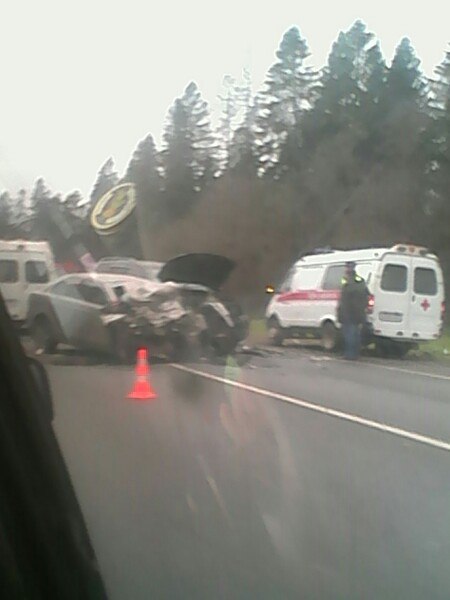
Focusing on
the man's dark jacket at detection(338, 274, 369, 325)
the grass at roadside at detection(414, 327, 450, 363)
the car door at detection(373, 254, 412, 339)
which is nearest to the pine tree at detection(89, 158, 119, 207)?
the man's dark jacket at detection(338, 274, 369, 325)

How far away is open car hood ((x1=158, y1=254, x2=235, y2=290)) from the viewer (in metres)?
3.87

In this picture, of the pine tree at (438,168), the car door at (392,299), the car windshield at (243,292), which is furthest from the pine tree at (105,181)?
the pine tree at (438,168)

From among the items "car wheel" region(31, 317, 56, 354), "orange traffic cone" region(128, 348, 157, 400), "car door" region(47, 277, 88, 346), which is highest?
A: "car door" region(47, 277, 88, 346)

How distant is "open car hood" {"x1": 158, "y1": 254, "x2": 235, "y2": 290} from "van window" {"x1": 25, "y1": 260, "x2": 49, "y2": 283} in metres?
0.57

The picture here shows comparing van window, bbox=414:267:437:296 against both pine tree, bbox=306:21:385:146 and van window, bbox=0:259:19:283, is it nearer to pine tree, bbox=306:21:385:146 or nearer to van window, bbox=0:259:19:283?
pine tree, bbox=306:21:385:146

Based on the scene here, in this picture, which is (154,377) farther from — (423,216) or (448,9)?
(448,9)

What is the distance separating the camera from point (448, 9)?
3477 mm

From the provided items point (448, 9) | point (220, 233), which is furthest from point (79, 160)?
point (448, 9)

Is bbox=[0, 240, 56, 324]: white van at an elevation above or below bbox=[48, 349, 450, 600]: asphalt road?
above

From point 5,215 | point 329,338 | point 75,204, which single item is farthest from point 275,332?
point 5,215

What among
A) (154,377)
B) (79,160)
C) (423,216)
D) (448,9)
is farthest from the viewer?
(79,160)

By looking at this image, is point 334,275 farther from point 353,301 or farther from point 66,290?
point 66,290

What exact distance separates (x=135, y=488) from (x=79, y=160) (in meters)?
1.61

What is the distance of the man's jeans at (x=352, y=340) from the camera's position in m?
4.14
